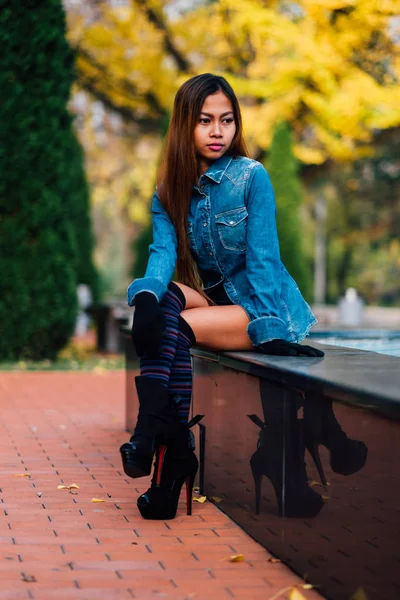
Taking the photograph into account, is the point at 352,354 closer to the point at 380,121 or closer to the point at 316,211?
the point at 380,121

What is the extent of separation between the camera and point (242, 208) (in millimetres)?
4371

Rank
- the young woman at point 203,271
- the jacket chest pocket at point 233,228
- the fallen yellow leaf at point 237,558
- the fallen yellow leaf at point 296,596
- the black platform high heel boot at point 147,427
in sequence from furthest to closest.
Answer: the jacket chest pocket at point 233,228 < the young woman at point 203,271 < the black platform high heel boot at point 147,427 < the fallen yellow leaf at point 237,558 < the fallen yellow leaf at point 296,596

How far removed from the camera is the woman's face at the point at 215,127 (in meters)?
4.41

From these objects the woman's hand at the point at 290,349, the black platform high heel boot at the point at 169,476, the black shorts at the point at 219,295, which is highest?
the black shorts at the point at 219,295

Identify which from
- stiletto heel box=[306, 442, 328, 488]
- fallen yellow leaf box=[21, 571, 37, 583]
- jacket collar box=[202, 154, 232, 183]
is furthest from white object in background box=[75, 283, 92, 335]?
stiletto heel box=[306, 442, 328, 488]

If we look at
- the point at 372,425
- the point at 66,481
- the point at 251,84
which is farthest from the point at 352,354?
the point at 251,84

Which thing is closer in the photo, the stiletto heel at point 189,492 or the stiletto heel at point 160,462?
the stiletto heel at point 160,462

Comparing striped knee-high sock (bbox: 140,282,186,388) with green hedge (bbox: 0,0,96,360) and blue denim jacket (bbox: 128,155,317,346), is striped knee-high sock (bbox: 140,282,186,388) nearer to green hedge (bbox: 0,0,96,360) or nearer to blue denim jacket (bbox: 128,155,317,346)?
blue denim jacket (bbox: 128,155,317,346)

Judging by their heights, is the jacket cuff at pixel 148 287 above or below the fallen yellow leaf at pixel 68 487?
above

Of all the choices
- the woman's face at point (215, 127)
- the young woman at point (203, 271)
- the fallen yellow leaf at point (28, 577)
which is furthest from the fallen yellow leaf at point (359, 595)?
the woman's face at point (215, 127)

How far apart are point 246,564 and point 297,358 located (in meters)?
0.79

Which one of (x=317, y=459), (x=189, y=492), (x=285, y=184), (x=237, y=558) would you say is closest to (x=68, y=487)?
(x=189, y=492)

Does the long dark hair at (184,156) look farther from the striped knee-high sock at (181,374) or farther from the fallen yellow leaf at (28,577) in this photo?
the fallen yellow leaf at (28,577)

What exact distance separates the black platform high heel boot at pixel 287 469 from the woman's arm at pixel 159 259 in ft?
2.17
